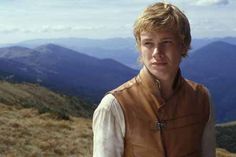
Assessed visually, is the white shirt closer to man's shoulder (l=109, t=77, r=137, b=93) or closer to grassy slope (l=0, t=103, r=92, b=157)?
man's shoulder (l=109, t=77, r=137, b=93)

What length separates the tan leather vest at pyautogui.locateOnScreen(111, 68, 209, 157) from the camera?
13.0 ft

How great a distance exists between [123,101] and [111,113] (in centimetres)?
14

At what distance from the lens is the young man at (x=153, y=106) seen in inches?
156

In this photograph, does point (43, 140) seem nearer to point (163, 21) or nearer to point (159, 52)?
point (159, 52)

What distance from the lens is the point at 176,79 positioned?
423 centimetres

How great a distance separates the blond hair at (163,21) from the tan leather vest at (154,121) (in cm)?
37

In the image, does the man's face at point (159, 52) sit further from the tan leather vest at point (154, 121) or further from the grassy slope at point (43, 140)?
the grassy slope at point (43, 140)

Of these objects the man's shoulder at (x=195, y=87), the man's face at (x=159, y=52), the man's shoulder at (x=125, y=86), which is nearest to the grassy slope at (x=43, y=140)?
the man's shoulder at (x=195, y=87)

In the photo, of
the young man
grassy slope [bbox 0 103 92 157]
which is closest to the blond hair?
the young man

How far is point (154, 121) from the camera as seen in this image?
13.0ft

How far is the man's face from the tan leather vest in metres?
0.08

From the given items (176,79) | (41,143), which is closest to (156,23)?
(176,79)

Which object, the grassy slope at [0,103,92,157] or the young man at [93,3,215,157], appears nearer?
the young man at [93,3,215,157]

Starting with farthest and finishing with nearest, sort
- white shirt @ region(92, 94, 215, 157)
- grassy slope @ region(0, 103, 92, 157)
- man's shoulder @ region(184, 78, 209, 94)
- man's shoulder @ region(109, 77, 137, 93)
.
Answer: grassy slope @ region(0, 103, 92, 157)
man's shoulder @ region(184, 78, 209, 94)
man's shoulder @ region(109, 77, 137, 93)
white shirt @ region(92, 94, 215, 157)
